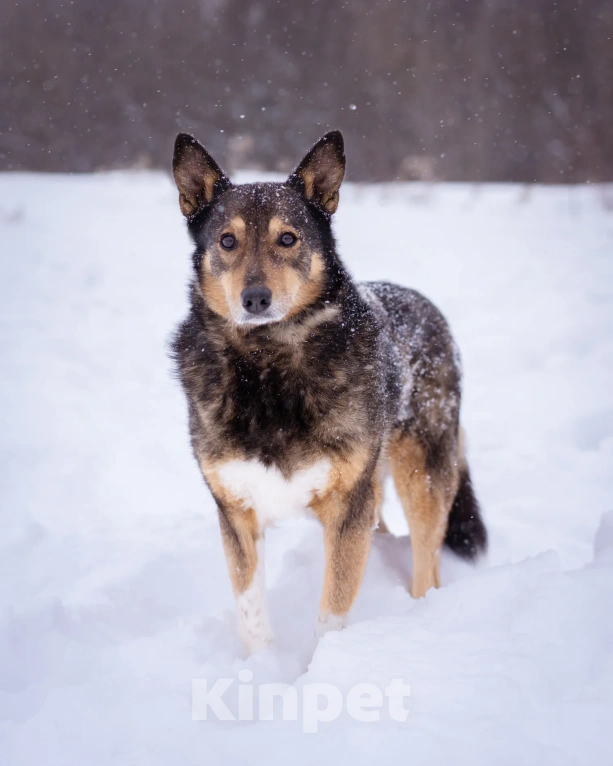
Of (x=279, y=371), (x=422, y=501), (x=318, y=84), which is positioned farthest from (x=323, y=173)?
(x=318, y=84)

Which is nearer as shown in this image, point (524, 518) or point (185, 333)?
point (185, 333)

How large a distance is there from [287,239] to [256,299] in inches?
14.6

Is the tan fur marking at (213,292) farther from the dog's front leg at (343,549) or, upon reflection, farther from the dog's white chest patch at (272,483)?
the dog's front leg at (343,549)

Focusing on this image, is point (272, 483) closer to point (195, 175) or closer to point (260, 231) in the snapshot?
point (260, 231)

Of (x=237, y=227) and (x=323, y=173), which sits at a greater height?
(x=323, y=173)

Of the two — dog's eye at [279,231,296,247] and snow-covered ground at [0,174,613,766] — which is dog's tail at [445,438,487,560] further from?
dog's eye at [279,231,296,247]

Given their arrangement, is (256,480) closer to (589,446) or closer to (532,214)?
(589,446)

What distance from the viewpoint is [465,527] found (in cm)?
339

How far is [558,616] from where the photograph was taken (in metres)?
2.00

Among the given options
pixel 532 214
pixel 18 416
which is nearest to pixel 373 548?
pixel 18 416

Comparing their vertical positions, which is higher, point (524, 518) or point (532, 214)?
point (532, 214)

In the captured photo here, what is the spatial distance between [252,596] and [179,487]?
A: 191cm

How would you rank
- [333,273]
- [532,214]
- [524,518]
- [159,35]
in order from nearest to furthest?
[333,273], [524,518], [532,214], [159,35]

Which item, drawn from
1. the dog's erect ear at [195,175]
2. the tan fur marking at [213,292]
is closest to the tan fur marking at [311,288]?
the tan fur marking at [213,292]
